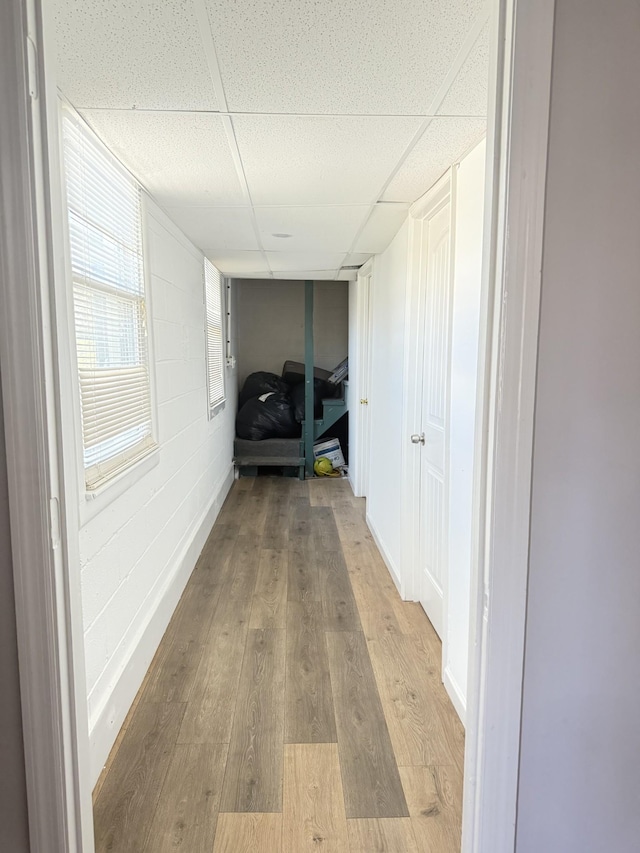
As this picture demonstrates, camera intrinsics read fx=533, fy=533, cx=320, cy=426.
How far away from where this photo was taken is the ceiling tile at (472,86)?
1287mm

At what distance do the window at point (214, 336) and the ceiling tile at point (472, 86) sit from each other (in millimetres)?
2848

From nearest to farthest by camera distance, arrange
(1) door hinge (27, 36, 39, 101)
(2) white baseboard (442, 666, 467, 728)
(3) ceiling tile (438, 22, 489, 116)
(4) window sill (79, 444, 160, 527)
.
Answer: (1) door hinge (27, 36, 39, 101) → (3) ceiling tile (438, 22, 489, 116) → (4) window sill (79, 444, 160, 527) → (2) white baseboard (442, 666, 467, 728)

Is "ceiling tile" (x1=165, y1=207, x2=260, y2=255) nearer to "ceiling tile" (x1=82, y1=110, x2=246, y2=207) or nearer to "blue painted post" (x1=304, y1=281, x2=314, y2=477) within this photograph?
"ceiling tile" (x1=82, y1=110, x2=246, y2=207)

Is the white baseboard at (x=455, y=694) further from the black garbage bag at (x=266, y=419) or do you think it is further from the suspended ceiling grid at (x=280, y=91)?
the black garbage bag at (x=266, y=419)

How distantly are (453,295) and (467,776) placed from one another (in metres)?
1.65

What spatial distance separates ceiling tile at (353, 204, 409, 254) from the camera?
2.75 m

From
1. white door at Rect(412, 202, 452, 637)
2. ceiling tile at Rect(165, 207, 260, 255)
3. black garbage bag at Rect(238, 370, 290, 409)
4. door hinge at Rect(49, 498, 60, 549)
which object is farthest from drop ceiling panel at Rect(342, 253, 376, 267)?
door hinge at Rect(49, 498, 60, 549)

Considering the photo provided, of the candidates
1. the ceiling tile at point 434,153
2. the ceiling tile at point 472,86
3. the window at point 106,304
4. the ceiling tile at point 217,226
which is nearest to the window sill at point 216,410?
the ceiling tile at point 217,226

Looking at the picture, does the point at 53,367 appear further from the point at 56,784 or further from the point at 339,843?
the point at 339,843

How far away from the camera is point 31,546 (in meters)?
0.99

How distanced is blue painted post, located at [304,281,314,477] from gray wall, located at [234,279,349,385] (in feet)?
3.91

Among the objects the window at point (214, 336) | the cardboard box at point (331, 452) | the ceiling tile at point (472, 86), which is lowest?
the cardboard box at point (331, 452)

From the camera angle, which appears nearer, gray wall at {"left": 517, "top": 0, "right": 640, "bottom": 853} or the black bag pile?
gray wall at {"left": 517, "top": 0, "right": 640, "bottom": 853}

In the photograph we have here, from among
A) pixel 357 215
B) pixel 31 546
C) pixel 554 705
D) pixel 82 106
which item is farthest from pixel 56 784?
pixel 357 215
